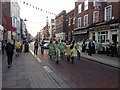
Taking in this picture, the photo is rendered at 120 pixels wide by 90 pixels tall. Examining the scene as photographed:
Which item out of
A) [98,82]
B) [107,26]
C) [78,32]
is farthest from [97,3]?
[98,82]

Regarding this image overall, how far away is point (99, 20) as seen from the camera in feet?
118

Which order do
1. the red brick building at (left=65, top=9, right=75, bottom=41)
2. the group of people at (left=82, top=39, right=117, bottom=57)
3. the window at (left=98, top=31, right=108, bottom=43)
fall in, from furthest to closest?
the red brick building at (left=65, top=9, right=75, bottom=41) < the window at (left=98, top=31, right=108, bottom=43) < the group of people at (left=82, top=39, right=117, bottom=57)

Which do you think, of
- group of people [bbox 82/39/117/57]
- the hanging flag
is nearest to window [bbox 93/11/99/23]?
the hanging flag

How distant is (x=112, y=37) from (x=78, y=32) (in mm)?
16000

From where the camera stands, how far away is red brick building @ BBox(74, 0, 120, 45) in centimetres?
3004

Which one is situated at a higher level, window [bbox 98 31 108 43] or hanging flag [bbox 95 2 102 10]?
hanging flag [bbox 95 2 102 10]

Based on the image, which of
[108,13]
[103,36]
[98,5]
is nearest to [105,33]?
[103,36]

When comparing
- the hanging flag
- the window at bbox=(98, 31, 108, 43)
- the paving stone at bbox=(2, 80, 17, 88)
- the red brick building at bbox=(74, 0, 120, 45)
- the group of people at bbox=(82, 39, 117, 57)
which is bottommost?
the paving stone at bbox=(2, 80, 17, 88)

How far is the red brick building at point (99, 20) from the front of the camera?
98.5 feet

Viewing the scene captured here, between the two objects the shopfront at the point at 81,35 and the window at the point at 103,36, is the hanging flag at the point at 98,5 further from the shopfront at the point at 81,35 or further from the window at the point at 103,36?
the shopfront at the point at 81,35

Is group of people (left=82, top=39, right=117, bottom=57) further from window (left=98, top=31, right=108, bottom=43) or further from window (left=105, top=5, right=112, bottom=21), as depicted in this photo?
window (left=105, top=5, right=112, bottom=21)

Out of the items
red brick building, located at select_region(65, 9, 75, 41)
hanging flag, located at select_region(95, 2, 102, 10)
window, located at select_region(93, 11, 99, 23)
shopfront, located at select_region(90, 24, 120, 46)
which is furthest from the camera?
red brick building, located at select_region(65, 9, 75, 41)

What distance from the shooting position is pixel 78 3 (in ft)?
159

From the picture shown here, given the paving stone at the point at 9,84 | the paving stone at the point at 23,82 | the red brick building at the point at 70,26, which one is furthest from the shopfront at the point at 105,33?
the red brick building at the point at 70,26
